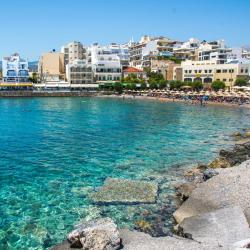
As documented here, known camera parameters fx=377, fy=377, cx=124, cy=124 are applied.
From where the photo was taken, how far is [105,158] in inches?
1132

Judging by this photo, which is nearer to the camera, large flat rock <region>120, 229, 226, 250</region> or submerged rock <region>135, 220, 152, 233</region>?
large flat rock <region>120, 229, 226, 250</region>

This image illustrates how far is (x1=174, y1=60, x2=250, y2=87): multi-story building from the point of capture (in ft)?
341

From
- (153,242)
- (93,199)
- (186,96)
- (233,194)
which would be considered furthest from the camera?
(186,96)

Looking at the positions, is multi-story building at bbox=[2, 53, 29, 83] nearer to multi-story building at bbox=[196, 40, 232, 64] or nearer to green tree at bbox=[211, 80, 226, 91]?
multi-story building at bbox=[196, 40, 232, 64]

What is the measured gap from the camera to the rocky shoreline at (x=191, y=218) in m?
12.8

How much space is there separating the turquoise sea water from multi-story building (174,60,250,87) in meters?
55.1

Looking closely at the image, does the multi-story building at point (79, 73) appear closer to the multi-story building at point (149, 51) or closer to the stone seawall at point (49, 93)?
the stone seawall at point (49, 93)

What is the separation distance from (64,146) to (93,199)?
49.7 feet

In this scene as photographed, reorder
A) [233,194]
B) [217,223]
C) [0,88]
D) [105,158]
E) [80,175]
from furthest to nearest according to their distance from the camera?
[0,88] → [105,158] → [80,175] → [233,194] → [217,223]

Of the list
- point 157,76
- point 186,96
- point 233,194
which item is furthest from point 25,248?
point 157,76

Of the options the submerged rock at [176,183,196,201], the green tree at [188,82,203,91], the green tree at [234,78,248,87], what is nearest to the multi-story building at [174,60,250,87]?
the green tree at [188,82,203,91]

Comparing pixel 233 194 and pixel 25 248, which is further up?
pixel 233 194

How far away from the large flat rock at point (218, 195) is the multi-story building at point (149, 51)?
114m

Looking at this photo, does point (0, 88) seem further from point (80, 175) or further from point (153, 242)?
point (153, 242)
